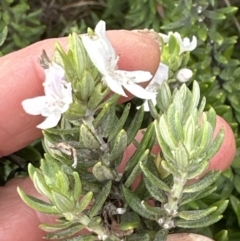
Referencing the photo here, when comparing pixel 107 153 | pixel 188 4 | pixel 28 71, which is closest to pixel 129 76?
pixel 107 153

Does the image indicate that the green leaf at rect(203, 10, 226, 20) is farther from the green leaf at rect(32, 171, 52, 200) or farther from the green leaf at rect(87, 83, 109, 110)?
the green leaf at rect(32, 171, 52, 200)

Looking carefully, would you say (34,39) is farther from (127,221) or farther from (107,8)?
(127,221)

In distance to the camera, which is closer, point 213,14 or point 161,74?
point 161,74

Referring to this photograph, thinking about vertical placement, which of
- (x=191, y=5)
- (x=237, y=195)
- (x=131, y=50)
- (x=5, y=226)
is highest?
(x=131, y=50)

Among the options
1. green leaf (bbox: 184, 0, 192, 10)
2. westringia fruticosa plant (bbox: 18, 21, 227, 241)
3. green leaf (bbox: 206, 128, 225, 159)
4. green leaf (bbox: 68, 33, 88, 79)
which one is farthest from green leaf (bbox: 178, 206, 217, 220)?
green leaf (bbox: 184, 0, 192, 10)

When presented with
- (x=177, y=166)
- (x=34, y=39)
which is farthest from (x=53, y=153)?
(x=34, y=39)

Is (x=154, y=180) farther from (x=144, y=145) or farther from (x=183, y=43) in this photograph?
(x=183, y=43)

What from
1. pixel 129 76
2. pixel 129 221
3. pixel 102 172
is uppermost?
pixel 129 76

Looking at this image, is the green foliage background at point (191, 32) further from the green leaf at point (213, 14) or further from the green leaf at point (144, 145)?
the green leaf at point (144, 145)
